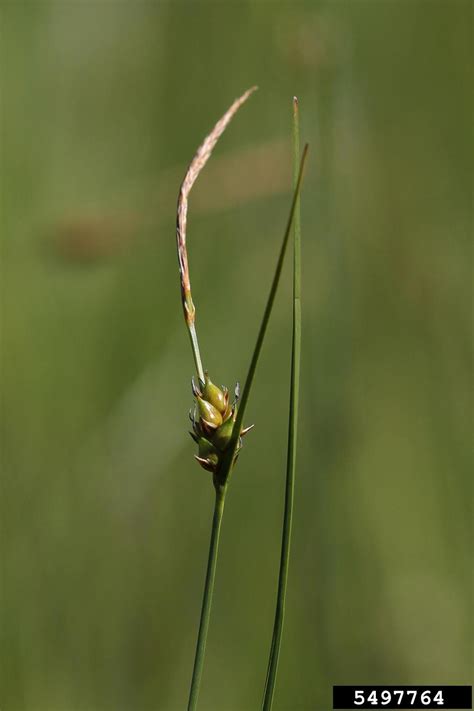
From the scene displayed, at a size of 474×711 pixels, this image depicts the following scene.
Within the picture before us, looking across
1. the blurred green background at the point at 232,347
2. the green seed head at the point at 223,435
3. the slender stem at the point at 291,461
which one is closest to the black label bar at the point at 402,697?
the blurred green background at the point at 232,347

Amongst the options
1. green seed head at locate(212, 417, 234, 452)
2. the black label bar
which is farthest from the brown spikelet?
the black label bar

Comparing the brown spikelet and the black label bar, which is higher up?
the brown spikelet

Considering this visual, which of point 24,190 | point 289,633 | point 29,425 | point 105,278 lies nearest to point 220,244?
point 105,278

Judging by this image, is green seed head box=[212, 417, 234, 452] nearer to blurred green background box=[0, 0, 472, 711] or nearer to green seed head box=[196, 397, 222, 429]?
green seed head box=[196, 397, 222, 429]

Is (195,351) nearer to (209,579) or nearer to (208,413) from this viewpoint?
(208,413)

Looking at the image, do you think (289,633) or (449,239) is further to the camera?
(449,239)

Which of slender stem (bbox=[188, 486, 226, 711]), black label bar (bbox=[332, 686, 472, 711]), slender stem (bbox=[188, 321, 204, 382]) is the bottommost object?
black label bar (bbox=[332, 686, 472, 711])

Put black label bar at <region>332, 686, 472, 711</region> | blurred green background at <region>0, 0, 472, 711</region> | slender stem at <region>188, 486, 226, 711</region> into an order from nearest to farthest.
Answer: slender stem at <region>188, 486, 226, 711</region> < black label bar at <region>332, 686, 472, 711</region> < blurred green background at <region>0, 0, 472, 711</region>

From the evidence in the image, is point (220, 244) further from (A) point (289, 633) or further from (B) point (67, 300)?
(A) point (289, 633)

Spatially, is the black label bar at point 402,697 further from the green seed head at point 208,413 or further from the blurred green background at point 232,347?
the green seed head at point 208,413
